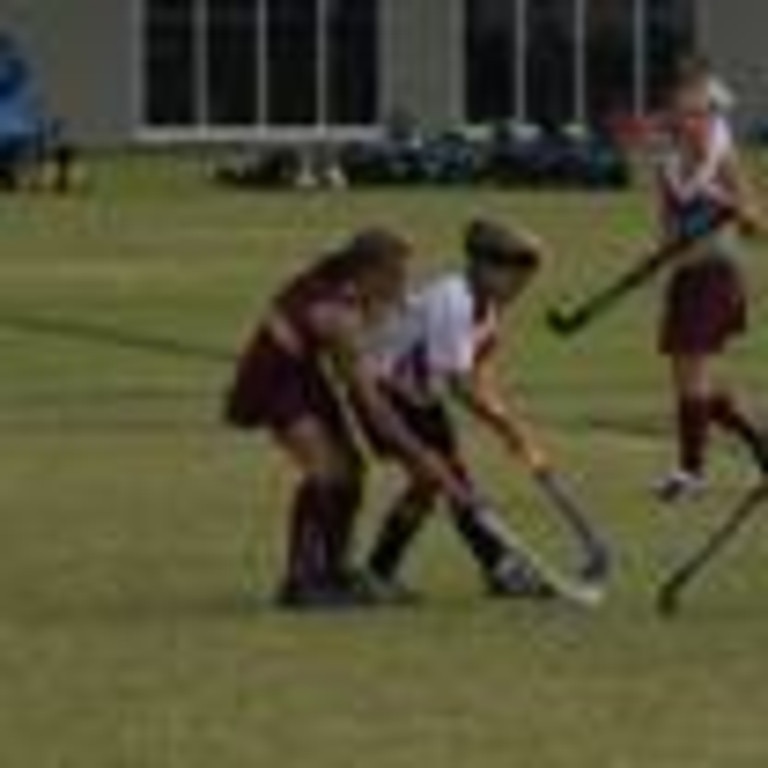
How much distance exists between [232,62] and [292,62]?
924mm

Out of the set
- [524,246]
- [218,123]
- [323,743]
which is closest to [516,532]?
[524,246]

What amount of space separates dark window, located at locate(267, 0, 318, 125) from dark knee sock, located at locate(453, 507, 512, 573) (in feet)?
179

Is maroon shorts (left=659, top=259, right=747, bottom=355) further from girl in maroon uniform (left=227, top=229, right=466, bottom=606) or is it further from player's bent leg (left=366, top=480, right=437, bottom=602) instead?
girl in maroon uniform (left=227, top=229, right=466, bottom=606)

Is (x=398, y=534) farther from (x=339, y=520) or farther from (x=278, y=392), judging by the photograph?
(x=278, y=392)

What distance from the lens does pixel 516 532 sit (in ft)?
62.6

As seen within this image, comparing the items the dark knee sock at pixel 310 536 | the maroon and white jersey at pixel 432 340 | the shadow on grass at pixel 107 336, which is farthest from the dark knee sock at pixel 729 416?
the shadow on grass at pixel 107 336

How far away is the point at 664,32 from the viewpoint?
240 feet

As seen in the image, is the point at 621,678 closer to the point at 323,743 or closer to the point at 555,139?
the point at 323,743

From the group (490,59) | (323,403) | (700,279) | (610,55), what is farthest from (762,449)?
(610,55)

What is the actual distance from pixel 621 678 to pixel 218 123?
2246 inches

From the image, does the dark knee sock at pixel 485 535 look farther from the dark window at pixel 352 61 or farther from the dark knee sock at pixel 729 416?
the dark window at pixel 352 61

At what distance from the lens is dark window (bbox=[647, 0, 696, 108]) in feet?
239

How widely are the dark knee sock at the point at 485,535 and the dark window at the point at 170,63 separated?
54419mm

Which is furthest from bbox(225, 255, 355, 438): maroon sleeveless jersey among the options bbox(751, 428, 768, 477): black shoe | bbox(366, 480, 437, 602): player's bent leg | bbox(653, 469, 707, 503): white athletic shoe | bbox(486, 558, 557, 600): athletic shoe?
bbox(653, 469, 707, 503): white athletic shoe
